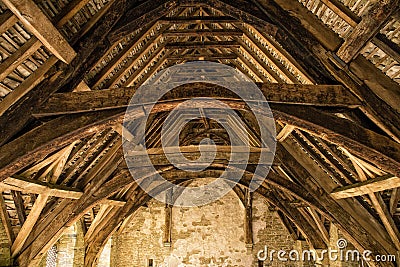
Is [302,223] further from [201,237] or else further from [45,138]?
[45,138]

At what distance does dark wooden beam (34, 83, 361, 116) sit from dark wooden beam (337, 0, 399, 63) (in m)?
0.39

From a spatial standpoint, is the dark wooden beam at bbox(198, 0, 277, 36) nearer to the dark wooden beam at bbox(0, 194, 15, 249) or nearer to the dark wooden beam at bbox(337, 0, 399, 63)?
the dark wooden beam at bbox(337, 0, 399, 63)

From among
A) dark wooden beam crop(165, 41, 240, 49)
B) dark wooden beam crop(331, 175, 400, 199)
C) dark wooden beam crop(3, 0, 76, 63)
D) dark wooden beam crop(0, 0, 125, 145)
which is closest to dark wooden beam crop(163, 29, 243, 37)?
dark wooden beam crop(165, 41, 240, 49)

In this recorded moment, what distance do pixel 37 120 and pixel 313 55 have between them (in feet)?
8.66

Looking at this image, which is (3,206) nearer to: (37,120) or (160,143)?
(37,120)

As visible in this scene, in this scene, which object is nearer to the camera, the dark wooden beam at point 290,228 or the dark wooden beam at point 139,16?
the dark wooden beam at point 139,16

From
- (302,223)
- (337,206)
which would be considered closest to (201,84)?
(337,206)

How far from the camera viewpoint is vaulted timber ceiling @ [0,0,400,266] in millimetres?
3107

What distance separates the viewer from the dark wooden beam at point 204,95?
340cm

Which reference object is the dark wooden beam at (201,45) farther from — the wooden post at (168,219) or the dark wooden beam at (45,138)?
the wooden post at (168,219)

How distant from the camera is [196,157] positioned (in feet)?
22.1

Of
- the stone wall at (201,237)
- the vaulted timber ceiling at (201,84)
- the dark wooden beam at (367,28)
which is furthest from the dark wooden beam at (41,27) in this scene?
the stone wall at (201,237)

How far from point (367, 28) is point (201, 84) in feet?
4.85

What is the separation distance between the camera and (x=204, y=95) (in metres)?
3.48
